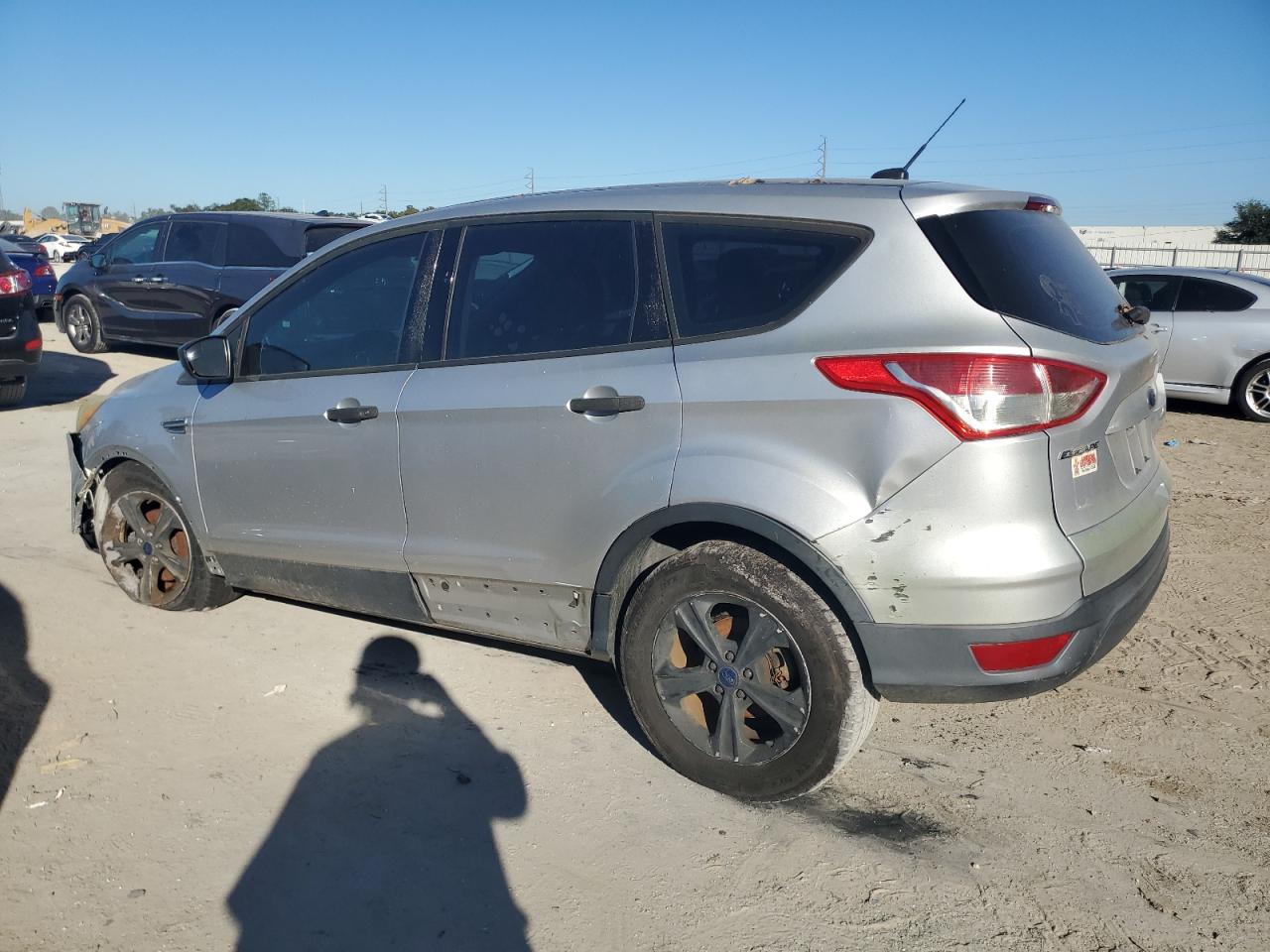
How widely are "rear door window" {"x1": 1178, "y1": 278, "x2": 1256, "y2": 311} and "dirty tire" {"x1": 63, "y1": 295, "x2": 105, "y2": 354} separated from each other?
1283 cm

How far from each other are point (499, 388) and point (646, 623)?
95 centimetres

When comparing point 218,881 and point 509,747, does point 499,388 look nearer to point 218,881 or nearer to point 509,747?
point 509,747

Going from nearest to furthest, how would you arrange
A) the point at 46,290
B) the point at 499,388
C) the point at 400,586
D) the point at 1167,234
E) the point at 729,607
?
1. the point at 729,607
2. the point at 499,388
3. the point at 400,586
4. the point at 46,290
5. the point at 1167,234

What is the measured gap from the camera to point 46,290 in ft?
52.7

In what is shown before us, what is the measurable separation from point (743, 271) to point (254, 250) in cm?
946

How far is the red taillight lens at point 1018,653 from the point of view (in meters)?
2.70

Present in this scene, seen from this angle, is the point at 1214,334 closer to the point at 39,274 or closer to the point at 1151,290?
the point at 1151,290

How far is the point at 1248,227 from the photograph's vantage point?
2021 inches

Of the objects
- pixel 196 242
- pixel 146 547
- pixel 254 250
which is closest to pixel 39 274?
pixel 196 242

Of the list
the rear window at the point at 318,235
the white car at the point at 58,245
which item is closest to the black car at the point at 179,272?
the rear window at the point at 318,235

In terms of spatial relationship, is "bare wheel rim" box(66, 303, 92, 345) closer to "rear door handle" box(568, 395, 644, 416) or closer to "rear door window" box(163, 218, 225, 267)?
"rear door window" box(163, 218, 225, 267)

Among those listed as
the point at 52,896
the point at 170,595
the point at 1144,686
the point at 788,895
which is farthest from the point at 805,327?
the point at 170,595

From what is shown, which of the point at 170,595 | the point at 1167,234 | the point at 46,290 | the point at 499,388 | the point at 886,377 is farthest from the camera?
the point at 1167,234

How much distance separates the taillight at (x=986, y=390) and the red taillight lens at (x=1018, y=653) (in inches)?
22.9
